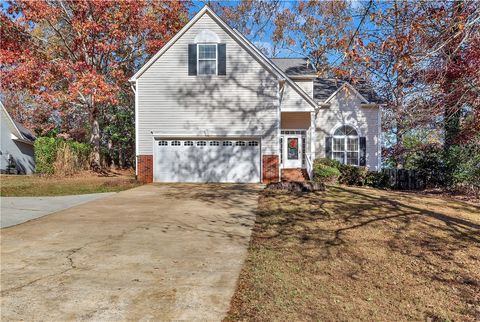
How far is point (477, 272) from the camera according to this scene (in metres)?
5.38

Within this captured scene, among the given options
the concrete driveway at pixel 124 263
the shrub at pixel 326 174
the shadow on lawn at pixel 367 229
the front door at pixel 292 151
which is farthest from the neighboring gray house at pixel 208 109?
the concrete driveway at pixel 124 263

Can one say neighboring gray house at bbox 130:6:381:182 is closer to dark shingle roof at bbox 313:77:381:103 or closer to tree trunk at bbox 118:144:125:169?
dark shingle roof at bbox 313:77:381:103

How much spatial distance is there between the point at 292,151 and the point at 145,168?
787cm

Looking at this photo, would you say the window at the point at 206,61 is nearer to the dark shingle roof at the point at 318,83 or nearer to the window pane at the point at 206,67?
the window pane at the point at 206,67

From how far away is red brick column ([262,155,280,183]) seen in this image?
17047mm

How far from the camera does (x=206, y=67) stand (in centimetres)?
1725

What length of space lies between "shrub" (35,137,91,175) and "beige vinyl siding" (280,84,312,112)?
11824 millimetres

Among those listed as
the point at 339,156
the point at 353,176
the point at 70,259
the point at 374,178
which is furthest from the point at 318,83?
the point at 70,259

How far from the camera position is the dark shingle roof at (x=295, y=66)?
68.3 ft

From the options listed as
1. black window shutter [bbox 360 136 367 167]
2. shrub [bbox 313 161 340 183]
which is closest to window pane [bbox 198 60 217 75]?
shrub [bbox 313 161 340 183]

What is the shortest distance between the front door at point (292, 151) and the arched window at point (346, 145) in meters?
2.05

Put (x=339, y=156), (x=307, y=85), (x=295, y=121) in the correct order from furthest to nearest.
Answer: (x=307, y=85), (x=339, y=156), (x=295, y=121)

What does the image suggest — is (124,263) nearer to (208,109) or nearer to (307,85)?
(208,109)

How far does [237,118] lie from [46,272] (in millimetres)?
12811
